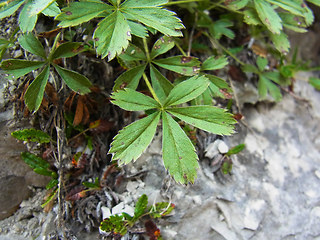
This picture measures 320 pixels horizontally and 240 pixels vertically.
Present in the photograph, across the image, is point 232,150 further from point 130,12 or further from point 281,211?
point 130,12

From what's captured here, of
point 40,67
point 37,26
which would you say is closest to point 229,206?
point 40,67

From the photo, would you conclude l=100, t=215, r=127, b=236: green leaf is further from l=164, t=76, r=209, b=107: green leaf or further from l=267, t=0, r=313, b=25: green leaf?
l=267, t=0, r=313, b=25: green leaf

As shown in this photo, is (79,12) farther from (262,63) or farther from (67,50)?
(262,63)

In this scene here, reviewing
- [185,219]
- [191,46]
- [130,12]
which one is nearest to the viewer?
[130,12]

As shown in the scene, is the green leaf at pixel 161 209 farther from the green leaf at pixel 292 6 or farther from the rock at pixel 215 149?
the green leaf at pixel 292 6

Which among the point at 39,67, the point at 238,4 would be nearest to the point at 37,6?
the point at 39,67

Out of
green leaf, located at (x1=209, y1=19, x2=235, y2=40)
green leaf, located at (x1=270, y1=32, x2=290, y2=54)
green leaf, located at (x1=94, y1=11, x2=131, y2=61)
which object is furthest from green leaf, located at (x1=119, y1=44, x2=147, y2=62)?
Result: green leaf, located at (x1=270, y1=32, x2=290, y2=54)
